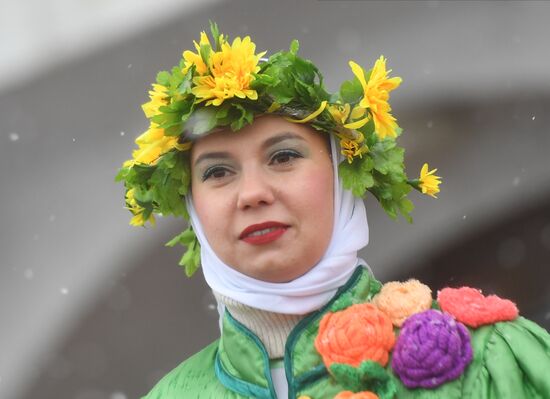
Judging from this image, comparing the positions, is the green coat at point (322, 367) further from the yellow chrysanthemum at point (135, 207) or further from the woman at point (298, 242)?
the yellow chrysanthemum at point (135, 207)

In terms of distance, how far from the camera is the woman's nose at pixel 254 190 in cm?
271

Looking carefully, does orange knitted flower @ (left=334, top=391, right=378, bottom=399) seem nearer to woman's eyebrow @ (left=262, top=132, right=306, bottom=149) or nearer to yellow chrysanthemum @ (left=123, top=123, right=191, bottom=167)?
woman's eyebrow @ (left=262, top=132, right=306, bottom=149)

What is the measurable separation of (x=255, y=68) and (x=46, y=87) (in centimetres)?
253

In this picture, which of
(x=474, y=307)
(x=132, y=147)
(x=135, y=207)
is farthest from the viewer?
(x=132, y=147)

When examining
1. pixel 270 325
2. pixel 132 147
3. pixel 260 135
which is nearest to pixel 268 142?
pixel 260 135

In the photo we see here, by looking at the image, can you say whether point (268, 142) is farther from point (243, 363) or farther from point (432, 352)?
point (432, 352)

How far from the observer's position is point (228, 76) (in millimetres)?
2785

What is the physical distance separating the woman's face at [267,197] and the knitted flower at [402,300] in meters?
0.19

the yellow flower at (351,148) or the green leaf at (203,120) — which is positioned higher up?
the green leaf at (203,120)

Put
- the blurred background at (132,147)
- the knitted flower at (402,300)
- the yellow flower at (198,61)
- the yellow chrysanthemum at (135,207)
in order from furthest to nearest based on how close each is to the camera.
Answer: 1. the blurred background at (132,147)
2. the yellow chrysanthemum at (135,207)
3. the yellow flower at (198,61)
4. the knitted flower at (402,300)

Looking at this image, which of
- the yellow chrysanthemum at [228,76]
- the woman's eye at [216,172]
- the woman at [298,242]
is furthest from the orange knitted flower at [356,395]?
the yellow chrysanthemum at [228,76]

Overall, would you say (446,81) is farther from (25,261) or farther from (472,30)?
(25,261)

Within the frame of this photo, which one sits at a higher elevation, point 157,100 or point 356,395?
point 157,100

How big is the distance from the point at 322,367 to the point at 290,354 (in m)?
0.09
